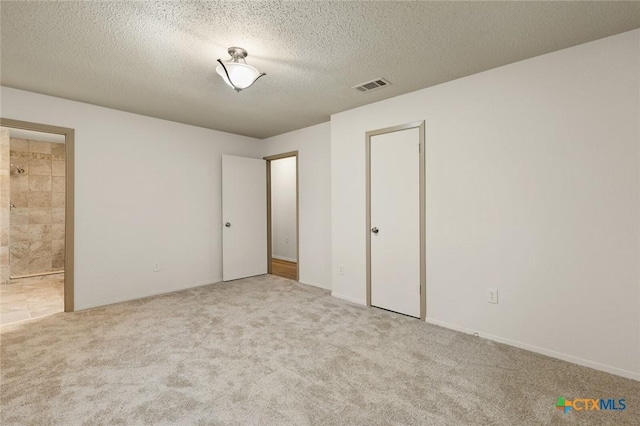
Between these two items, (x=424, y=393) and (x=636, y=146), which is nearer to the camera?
(x=424, y=393)

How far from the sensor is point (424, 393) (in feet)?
6.39

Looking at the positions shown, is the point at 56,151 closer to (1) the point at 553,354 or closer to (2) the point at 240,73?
(2) the point at 240,73

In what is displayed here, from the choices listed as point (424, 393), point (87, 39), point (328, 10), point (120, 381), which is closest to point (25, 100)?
point (87, 39)

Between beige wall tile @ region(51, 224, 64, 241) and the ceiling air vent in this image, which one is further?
beige wall tile @ region(51, 224, 64, 241)

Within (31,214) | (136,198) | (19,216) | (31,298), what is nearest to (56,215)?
(31,214)

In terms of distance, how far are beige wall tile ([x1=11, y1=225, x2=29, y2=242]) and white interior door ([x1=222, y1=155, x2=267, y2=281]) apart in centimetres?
361

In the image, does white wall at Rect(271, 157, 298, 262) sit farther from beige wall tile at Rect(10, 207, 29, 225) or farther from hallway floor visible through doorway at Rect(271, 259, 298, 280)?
beige wall tile at Rect(10, 207, 29, 225)

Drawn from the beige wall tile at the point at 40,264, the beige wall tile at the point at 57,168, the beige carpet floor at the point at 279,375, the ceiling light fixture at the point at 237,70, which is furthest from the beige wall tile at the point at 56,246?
the ceiling light fixture at the point at 237,70

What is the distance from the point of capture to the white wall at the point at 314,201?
4508mm

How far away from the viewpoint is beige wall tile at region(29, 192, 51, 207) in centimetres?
536

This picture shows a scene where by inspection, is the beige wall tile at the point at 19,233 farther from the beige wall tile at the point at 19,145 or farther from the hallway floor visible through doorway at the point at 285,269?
the hallway floor visible through doorway at the point at 285,269

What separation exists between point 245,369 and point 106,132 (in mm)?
3441

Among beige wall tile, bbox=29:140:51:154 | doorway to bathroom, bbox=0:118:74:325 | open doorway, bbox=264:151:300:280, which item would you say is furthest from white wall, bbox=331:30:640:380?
beige wall tile, bbox=29:140:51:154

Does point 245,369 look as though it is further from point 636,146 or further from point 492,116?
point 636,146
